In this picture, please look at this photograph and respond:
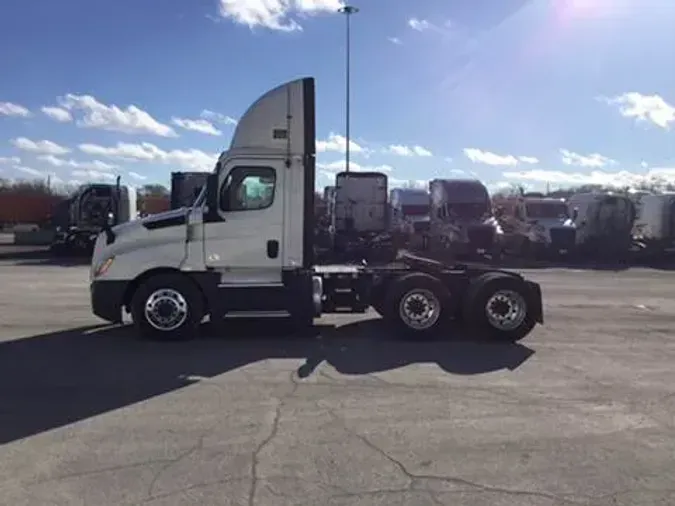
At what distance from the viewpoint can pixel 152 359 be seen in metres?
9.23

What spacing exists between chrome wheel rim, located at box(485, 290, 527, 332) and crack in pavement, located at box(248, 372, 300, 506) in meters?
3.79

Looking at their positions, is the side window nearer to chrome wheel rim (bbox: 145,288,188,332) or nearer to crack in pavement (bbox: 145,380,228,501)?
chrome wheel rim (bbox: 145,288,188,332)

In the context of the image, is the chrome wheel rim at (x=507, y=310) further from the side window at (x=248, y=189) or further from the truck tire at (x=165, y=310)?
the truck tire at (x=165, y=310)

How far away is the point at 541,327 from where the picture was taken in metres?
12.2

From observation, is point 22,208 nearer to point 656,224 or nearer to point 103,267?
point 656,224

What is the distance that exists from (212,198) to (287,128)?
4.83 ft

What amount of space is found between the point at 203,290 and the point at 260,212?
1389 mm

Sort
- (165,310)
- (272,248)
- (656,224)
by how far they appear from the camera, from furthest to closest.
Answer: (656,224)
(272,248)
(165,310)

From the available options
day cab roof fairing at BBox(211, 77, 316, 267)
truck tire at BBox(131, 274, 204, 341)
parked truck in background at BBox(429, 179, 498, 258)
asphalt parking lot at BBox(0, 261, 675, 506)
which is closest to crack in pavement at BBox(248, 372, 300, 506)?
asphalt parking lot at BBox(0, 261, 675, 506)

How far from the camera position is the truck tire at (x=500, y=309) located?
1072cm

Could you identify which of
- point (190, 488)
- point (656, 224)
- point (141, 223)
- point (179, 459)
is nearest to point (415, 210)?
point (656, 224)

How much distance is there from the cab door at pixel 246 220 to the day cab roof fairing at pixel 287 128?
20 centimetres

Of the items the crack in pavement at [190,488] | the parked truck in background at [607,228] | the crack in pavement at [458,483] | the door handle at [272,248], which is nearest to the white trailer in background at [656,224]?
the parked truck in background at [607,228]

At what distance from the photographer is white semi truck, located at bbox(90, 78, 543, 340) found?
34.5ft
